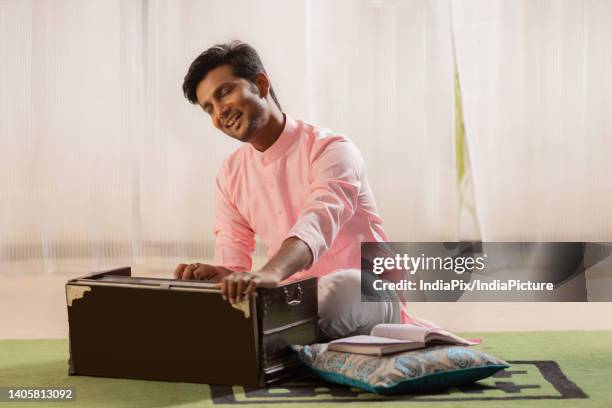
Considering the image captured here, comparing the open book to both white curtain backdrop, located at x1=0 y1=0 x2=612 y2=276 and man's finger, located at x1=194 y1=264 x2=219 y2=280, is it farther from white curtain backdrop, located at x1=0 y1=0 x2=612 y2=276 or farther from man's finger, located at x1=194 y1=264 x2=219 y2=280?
white curtain backdrop, located at x1=0 y1=0 x2=612 y2=276

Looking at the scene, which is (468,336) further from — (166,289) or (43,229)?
(43,229)

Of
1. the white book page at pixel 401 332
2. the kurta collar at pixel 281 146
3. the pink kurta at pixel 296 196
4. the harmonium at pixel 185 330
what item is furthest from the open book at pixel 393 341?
the kurta collar at pixel 281 146

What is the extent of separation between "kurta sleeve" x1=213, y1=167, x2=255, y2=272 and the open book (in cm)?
47

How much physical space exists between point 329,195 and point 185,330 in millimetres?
474

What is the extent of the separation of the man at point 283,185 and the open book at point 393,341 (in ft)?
0.61

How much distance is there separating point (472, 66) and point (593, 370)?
98.7 inches

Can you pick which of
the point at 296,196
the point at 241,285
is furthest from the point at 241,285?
the point at 296,196

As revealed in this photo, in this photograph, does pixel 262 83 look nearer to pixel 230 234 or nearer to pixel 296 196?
pixel 296 196

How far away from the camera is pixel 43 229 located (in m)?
5.13

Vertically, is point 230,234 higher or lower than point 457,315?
higher

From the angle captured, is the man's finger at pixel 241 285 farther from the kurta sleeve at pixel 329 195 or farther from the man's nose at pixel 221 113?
the man's nose at pixel 221 113

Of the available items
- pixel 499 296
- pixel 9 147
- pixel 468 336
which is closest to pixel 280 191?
pixel 468 336

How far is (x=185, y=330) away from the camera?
2.46m

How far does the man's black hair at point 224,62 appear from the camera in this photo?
9.01ft
